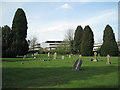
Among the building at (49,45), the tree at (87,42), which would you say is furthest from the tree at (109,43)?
the building at (49,45)

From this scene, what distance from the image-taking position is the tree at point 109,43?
44.2 meters

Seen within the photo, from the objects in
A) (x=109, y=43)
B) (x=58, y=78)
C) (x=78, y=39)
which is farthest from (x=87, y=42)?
(x=58, y=78)

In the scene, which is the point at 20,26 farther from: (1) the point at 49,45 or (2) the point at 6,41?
(1) the point at 49,45

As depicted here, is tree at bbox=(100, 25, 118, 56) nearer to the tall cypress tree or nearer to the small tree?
the small tree

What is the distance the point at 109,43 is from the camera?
4484 cm

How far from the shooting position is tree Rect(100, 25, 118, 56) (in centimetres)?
4425

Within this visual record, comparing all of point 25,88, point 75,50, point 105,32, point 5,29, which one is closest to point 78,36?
point 75,50

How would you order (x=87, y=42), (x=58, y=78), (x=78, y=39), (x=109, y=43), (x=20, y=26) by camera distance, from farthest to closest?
(x=78, y=39) < (x=87, y=42) < (x=109, y=43) < (x=20, y=26) < (x=58, y=78)

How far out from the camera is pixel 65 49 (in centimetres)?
6209

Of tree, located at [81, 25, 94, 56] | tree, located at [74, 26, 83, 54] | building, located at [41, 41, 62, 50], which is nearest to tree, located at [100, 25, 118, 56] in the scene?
tree, located at [81, 25, 94, 56]

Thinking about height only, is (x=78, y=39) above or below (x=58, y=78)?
above

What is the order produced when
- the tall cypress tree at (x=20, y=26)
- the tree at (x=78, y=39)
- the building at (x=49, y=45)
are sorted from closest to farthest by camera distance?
the tall cypress tree at (x=20, y=26)
the tree at (x=78, y=39)
the building at (x=49, y=45)

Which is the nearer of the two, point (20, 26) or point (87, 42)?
point (20, 26)

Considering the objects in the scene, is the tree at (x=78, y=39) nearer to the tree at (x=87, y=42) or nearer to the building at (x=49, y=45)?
the tree at (x=87, y=42)
